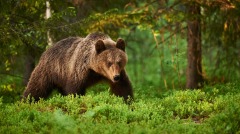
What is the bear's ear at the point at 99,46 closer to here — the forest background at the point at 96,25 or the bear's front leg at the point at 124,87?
the bear's front leg at the point at 124,87

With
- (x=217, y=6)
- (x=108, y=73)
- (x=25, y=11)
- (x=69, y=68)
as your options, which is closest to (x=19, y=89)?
(x=25, y=11)

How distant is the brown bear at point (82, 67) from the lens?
32.6ft

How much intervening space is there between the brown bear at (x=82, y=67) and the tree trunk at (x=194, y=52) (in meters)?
3.97

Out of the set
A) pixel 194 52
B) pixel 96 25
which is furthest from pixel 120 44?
pixel 194 52

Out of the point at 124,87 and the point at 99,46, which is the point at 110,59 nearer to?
the point at 99,46

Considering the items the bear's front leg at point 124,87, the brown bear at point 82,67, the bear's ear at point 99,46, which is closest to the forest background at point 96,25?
the brown bear at point 82,67

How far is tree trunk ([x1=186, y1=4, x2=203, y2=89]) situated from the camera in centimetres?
1384

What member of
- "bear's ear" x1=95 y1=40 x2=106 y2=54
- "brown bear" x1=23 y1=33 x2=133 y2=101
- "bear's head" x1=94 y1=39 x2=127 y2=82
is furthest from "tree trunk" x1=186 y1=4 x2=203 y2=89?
"bear's ear" x1=95 y1=40 x2=106 y2=54

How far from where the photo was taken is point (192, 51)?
14328mm

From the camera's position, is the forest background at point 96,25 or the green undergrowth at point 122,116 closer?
the green undergrowth at point 122,116

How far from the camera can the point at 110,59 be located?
984 cm

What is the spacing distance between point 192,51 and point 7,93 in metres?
5.56

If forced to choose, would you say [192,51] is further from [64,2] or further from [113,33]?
[64,2]

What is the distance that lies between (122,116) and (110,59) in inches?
92.1
